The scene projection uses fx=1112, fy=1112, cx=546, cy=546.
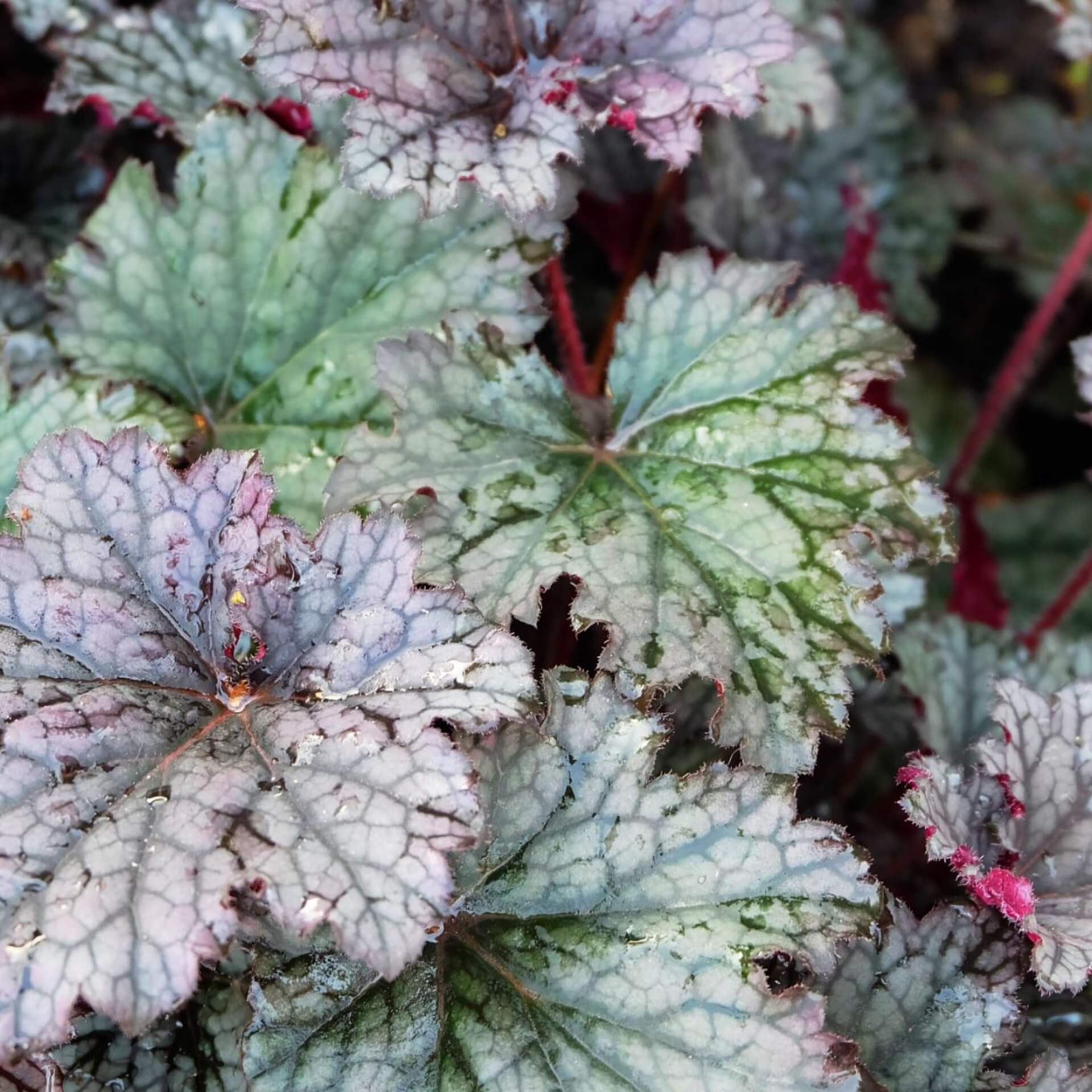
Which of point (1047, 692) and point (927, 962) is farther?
point (1047, 692)

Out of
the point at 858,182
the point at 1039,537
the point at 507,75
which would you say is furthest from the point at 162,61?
the point at 1039,537

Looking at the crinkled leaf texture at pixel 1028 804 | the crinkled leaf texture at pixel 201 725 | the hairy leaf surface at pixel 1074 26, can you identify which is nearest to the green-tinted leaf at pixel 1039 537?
the hairy leaf surface at pixel 1074 26

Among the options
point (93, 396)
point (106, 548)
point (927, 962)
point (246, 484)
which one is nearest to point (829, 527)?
point (927, 962)

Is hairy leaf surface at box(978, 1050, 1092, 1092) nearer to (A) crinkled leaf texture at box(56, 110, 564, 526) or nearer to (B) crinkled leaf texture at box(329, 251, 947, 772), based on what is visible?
(B) crinkled leaf texture at box(329, 251, 947, 772)

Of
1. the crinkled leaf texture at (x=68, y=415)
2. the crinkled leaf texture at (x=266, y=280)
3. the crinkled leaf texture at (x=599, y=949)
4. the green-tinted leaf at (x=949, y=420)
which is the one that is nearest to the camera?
the crinkled leaf texture at (x=599, y=949)

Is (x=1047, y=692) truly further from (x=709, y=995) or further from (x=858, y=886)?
(x=709, y=995)

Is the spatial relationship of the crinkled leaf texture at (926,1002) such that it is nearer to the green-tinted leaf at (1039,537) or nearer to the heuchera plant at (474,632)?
the heuchera plant at (474,632)
